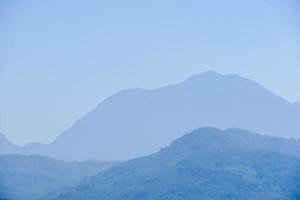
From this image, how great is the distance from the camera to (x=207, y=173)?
8662 centimetres

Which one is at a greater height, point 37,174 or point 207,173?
→ point 37,174

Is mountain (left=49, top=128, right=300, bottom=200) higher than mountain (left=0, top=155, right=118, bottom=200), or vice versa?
mountain (left=0, top=155, right=118, bottom=200)

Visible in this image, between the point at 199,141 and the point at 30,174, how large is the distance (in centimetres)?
3490

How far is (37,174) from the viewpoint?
393 feet

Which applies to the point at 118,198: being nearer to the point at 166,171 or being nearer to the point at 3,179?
the point at 166,171

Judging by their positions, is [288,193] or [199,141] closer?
[288,193]

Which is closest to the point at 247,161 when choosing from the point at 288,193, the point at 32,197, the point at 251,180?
the point at 251,180

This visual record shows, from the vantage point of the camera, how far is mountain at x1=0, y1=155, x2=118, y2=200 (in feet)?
349

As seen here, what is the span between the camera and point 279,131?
193625mm

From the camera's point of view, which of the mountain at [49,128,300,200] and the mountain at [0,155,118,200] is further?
the mountain at [0,155,118,200]

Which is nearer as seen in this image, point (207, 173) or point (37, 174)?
point (207, 173)

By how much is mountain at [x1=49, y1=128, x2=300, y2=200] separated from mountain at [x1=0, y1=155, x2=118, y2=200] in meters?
9.66

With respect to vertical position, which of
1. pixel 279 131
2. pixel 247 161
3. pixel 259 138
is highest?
pixel 279 131

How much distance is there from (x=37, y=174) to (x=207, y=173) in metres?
43.2
